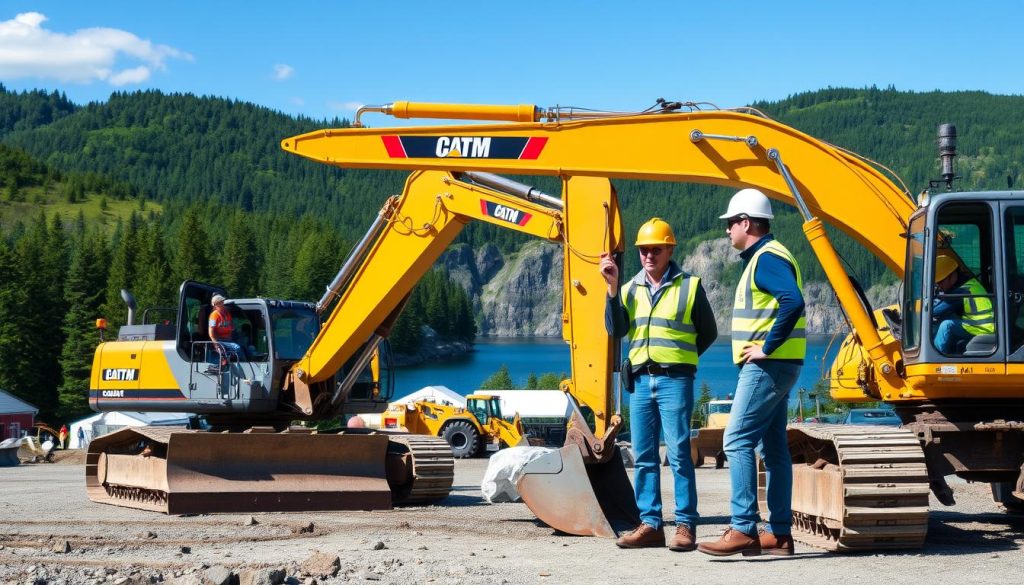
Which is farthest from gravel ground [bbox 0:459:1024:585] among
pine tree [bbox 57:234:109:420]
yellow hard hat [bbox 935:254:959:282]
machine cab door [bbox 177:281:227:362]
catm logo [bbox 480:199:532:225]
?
pine tree [bbox 57:234:109:420]

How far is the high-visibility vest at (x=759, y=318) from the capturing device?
7.94 meters

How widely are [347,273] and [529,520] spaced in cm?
477

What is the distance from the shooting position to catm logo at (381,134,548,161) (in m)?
11.3

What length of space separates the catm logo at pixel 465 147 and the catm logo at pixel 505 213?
5.06ft

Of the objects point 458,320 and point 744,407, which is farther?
point 458,320

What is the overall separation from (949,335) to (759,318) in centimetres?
199

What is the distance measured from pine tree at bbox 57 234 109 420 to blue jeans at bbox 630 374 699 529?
6169cm

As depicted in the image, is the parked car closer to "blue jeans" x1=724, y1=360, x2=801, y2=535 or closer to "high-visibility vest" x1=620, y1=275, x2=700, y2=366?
"high-visibility vest" x1=620, y1=275, x2=700, y2=366

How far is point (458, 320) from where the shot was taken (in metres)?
176

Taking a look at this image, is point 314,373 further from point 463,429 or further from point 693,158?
point 463,429

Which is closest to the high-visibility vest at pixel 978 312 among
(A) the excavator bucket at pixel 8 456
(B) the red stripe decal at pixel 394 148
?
(B) the red stripe decal at pixel 394 148

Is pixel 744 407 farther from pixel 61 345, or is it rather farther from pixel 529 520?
pixel 61 345

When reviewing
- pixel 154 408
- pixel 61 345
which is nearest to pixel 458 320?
pixel 61 345

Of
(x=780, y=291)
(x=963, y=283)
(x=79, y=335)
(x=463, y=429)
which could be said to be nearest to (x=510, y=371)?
(x=79, y=335)
